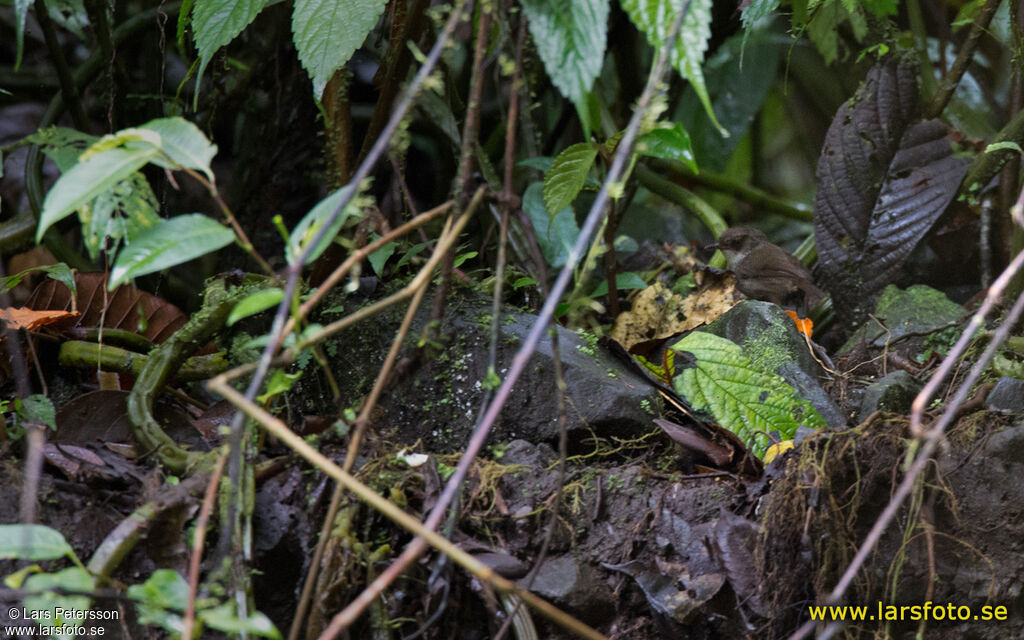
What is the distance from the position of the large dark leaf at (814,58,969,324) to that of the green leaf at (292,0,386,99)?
1.14 m

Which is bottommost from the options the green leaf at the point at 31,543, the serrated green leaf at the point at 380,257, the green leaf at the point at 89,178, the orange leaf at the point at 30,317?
the orange leaf at the point at 30,317

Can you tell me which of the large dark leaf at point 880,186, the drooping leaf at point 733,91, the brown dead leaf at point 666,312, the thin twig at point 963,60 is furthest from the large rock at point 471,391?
the drooping leaf at point 733,91

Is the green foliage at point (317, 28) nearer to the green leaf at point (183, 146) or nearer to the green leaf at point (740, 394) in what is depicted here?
the green leaf at point (183, 146)

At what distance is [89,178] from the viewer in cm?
85

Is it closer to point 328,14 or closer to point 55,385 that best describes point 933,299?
point 328,14

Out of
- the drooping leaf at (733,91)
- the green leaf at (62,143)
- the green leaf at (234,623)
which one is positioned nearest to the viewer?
the green leaf at (234,623)

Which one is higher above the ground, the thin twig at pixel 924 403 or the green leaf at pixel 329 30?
the green leaf at pixel 329 30

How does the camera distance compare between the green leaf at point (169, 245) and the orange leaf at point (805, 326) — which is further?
the orange leaf at point (805, 326)

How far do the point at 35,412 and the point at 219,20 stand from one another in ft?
2.19

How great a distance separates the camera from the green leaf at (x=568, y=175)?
54.9 inches

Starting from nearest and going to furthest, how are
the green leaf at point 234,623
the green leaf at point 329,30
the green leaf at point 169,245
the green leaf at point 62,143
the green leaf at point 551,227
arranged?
the green leaf at point 234,623 → the green leaf at point 169,245 → the green leaf at point 62,143 → the green leaf at point 329,30 → the green leaf at point 551,227

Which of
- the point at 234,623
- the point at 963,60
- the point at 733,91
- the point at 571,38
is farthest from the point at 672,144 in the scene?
the point at 733,91

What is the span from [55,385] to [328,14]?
0.81m

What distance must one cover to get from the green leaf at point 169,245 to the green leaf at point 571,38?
0.40 m
